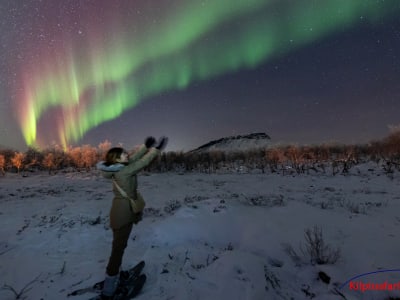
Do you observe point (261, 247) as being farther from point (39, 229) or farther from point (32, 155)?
point (32, 155)

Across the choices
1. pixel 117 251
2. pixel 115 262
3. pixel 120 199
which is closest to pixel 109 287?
pixel 115 262

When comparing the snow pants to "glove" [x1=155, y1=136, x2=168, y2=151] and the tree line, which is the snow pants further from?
the tree line

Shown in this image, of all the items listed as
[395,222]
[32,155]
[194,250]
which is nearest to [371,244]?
[395,222]

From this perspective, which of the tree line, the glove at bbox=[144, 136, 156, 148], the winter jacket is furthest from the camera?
the tree line

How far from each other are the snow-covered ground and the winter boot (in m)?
0.43

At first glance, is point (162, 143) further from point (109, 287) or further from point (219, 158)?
point (219, 158)

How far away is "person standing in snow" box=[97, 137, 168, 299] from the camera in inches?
149

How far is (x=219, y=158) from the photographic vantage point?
33969mm

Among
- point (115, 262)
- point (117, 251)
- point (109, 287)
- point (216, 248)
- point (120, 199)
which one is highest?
point (120, 199)

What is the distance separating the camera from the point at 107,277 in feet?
12.6

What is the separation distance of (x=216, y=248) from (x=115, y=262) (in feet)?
8.84

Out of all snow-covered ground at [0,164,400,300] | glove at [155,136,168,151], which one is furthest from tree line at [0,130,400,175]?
glove at [155,136,168,151]

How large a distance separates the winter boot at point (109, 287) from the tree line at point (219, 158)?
1824 centimetres

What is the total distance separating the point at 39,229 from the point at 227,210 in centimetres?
592
